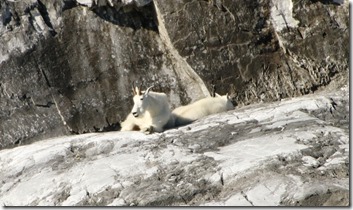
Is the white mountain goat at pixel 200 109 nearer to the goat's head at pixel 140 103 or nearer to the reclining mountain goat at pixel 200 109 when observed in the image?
the reclining mountain goat at pixel 200 109

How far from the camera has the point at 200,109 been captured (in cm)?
1549

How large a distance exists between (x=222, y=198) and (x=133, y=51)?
19.3 feet

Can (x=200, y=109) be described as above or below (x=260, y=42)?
below

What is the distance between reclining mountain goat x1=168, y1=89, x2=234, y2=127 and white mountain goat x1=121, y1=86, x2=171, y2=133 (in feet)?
0.92

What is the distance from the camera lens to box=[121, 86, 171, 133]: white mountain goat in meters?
14.5

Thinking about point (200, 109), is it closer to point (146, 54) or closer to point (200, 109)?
point (200, 109)

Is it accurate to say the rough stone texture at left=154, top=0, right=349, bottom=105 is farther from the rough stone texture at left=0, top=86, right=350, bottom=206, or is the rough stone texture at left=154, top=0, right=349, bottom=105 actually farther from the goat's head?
the goat's head

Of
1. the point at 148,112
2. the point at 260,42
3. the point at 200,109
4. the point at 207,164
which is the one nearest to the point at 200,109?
the point at 200,109

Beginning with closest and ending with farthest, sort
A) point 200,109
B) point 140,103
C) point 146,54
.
Answer: point 140,103
point 200,109
point 146,54

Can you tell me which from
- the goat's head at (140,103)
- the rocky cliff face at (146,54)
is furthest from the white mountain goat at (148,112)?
the rocky cliff face at (146,54)

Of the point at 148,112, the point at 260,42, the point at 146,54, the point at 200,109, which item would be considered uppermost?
the point at 146,54

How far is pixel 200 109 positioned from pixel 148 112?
52.3 inches

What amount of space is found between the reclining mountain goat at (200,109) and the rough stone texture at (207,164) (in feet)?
1.58

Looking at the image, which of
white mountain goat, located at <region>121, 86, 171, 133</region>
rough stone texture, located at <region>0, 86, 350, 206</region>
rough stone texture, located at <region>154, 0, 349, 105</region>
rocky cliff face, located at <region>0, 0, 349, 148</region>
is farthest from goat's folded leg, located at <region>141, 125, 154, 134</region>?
rough stone texture, located at <region>154, 0, 349, 105</region>
